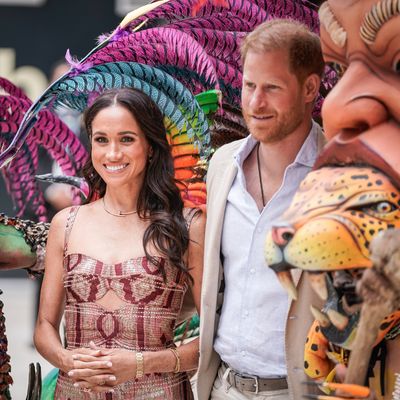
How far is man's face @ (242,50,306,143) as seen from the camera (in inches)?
89.0

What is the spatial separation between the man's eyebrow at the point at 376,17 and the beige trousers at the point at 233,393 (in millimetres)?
1065

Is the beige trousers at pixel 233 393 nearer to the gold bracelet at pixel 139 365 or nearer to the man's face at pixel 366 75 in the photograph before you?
the gold bracelet at pixel 139 365

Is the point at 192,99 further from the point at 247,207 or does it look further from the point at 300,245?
the point at 300,245

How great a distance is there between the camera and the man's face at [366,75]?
175 cm

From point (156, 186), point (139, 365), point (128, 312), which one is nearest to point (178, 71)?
point (156, 186)

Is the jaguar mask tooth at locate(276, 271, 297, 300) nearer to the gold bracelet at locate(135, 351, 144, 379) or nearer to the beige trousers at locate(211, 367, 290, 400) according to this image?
the beige trousers at locate(211, 367, 290, 400)

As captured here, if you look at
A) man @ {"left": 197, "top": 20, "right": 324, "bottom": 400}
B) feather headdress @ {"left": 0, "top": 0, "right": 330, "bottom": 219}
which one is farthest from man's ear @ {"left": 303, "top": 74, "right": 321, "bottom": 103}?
feather headdress @ {"left": 0, "top": 0, "right": 330, "bottom": 219}

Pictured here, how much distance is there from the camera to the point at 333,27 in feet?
6.14

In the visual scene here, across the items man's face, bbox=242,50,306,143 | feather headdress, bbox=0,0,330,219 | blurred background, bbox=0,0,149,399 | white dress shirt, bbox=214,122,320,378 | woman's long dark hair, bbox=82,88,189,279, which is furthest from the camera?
blurred background, bbox=0,0,149,399

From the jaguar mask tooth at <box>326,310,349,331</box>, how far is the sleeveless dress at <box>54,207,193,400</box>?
0.93 meters

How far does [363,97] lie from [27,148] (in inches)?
71.1

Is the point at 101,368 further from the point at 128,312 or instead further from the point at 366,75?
the point at 366,75

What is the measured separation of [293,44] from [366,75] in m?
0.51

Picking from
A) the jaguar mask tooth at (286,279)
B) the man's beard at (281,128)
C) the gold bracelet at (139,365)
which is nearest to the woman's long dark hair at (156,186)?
the gold bracelet at (139,365)
